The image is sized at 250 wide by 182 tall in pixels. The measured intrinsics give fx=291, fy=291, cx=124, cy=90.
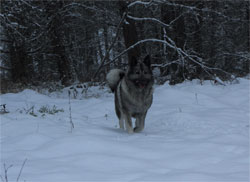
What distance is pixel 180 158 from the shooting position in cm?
326

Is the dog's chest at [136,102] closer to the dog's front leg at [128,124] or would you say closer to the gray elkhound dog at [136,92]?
the gray elkhound dog at [136,92]

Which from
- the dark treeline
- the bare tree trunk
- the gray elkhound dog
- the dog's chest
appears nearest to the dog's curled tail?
the gray elkhound dog

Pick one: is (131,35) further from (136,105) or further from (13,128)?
(13,128)

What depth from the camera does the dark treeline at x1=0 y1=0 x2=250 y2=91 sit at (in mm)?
10547

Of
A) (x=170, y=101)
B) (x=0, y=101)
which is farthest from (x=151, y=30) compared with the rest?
(x=0, y=101)

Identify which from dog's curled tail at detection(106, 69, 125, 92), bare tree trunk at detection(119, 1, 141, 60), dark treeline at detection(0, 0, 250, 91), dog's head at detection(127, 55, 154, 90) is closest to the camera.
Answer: dog's head at detection(127, 55, 154, 90)

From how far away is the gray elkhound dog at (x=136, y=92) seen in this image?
5.32 metres

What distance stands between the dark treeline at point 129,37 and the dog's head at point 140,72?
4.39m

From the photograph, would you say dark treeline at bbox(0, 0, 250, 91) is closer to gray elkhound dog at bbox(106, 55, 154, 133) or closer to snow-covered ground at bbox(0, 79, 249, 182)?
snow-covered ground at bbox(0, 79, 249, 182)

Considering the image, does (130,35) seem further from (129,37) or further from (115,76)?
(115,76)

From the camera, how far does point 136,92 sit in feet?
18.1

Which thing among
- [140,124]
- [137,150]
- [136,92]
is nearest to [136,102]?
[136,92]

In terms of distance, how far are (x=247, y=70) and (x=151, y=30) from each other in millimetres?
5588

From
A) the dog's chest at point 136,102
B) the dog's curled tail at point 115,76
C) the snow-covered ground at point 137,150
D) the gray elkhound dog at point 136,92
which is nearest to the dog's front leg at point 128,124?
the gray elkhound dog at point 136,92
